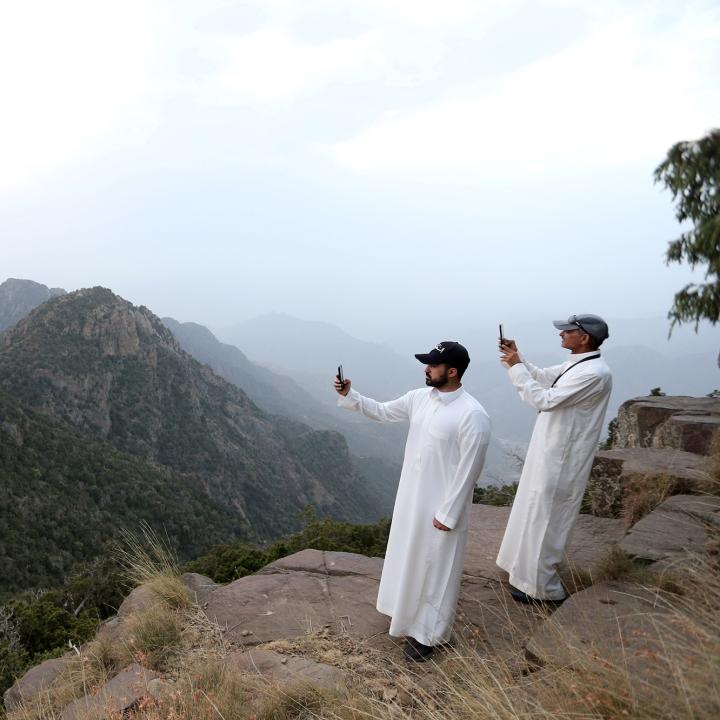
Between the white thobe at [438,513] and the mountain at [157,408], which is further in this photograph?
the mountain at [157,408]

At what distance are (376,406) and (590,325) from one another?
153 cm

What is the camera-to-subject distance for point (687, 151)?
793 centimetres

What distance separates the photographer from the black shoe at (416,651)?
335 cm

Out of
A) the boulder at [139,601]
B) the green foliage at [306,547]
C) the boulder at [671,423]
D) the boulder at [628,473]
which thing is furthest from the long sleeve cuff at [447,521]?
the green foliage at [306,547]

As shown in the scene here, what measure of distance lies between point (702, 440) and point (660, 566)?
406 centimetres

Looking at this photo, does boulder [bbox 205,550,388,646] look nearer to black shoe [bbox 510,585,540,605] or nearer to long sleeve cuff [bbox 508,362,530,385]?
black shoe [bbox 510,585,540,605]

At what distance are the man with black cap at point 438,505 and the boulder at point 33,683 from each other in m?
2.59

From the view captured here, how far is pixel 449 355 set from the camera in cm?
343

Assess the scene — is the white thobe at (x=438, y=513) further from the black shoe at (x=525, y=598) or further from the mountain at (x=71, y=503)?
the mountain at (x=71, y=503)

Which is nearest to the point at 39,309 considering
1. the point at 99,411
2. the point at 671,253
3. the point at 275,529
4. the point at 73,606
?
the point at 99,411

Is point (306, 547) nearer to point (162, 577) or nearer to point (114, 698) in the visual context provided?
point (162, 577)

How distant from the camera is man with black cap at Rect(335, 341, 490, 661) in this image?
335cm

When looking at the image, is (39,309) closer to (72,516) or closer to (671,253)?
(72,516)

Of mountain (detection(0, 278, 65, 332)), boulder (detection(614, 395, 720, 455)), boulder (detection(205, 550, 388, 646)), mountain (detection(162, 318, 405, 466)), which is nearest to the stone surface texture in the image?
boulder (detection(205, 550, 388, 646))
